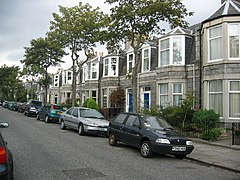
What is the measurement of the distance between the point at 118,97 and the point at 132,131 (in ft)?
51.8

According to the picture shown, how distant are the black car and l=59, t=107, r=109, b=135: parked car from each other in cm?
250

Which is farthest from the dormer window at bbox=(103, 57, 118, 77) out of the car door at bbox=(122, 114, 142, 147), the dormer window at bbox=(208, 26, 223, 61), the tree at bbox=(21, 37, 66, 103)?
the car door at bbox=(122, 114, 142, 147)

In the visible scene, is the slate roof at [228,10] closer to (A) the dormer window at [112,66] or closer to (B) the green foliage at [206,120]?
(B) the green foliage at [206,120]

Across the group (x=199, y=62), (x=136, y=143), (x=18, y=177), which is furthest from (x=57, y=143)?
(x=199, y=62)

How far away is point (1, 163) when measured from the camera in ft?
14.6

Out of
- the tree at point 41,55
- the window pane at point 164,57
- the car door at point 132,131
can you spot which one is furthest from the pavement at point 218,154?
the tree at point 41,55

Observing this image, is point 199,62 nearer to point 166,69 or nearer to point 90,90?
point 166,69

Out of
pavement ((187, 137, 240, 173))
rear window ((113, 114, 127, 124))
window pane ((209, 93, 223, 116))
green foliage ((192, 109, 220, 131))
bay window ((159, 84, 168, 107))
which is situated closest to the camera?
pavement ((187, 137, 240, 173))

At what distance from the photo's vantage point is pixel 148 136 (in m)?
9.44

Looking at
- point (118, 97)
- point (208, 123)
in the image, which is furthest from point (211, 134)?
point (118, 97)

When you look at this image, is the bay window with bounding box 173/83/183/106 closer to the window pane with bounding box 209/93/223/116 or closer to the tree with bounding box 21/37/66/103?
the window pane with bounding box 209/93/223/116

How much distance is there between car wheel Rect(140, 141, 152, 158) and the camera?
928cm

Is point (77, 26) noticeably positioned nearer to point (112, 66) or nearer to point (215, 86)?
point (112, 66)

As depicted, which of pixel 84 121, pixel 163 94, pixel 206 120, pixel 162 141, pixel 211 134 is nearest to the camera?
pixel 162 141
